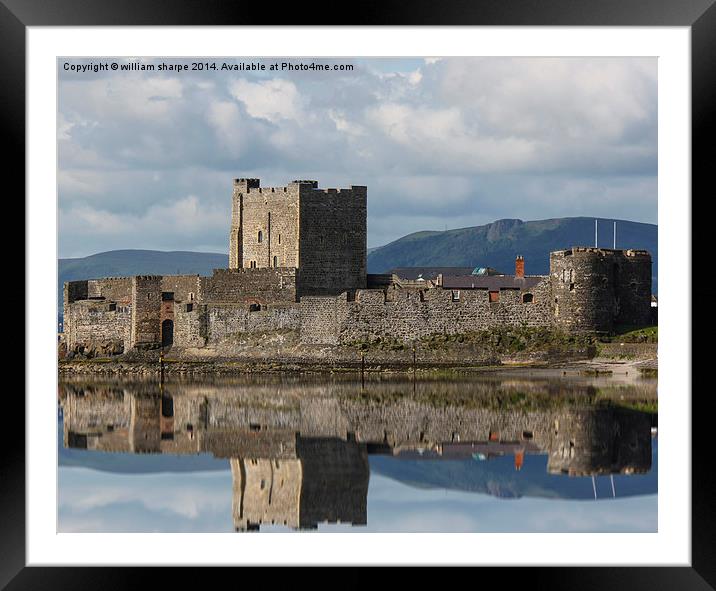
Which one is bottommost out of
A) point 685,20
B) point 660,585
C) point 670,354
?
point 660,585

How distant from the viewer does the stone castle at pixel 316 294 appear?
36781 mm

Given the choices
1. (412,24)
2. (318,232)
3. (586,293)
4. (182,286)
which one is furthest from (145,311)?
(412,24)

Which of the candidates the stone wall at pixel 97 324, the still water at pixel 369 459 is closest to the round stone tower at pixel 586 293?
the still water at pixel 369 459

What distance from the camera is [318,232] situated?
44.6 m

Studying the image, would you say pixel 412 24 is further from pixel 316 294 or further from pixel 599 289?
pixel 316 294

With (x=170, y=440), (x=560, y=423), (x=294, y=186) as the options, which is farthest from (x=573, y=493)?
(x=294, y=186)

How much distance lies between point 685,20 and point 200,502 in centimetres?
809

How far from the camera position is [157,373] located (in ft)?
129

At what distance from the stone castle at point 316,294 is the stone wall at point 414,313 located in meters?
0.02

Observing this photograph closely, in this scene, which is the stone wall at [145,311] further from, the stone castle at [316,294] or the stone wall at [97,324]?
the stone wall at [97,324]

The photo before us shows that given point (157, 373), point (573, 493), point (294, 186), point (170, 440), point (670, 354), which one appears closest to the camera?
point (670, 354)

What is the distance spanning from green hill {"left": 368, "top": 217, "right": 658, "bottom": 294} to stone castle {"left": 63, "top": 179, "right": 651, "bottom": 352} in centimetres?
10079

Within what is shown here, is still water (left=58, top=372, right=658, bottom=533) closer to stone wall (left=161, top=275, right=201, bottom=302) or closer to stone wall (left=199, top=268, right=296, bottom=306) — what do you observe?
stone wall (left=199, top=268, right=296, bottom=306)
